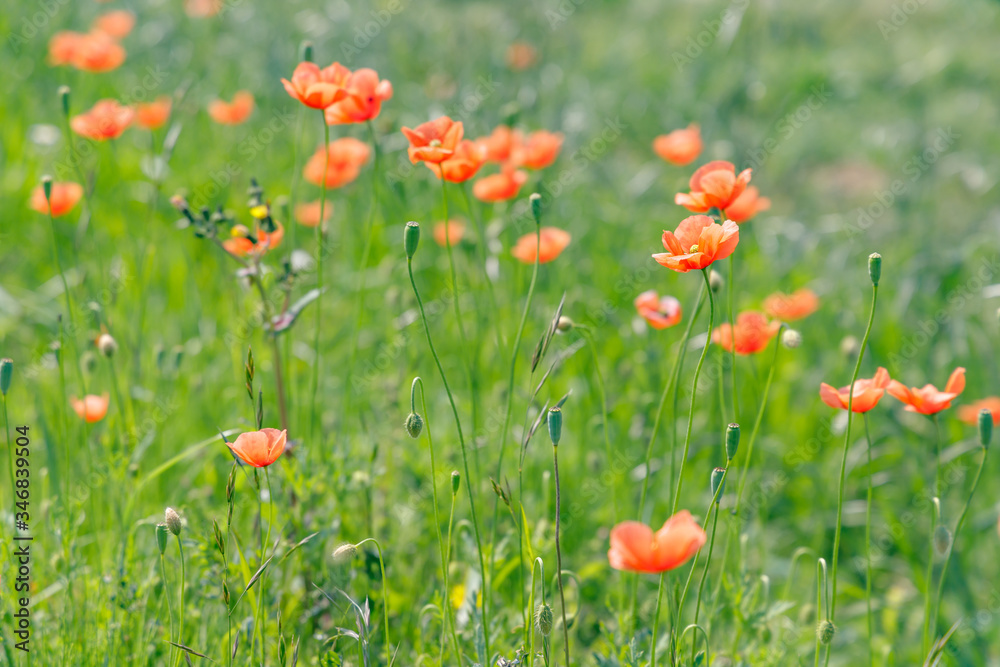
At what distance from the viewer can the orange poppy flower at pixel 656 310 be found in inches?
71.9

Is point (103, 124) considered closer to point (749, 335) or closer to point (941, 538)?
point (749, 335)

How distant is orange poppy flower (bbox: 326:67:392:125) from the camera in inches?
70.7

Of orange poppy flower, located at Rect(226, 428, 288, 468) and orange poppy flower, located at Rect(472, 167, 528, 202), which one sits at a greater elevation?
orange poppy flower, located at Rect(226, 428, 288, 468)

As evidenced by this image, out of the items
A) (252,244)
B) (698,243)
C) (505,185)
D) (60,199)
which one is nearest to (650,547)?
(698,243)

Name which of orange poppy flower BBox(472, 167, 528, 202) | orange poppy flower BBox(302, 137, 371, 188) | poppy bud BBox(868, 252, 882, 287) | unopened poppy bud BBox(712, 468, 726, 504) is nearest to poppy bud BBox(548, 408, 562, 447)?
unopened poppy bud BBox(712, 468, 726, 504)

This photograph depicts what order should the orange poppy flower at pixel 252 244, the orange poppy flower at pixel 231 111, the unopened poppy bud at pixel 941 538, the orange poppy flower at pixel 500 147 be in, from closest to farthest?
the unopened poppy bud at pixel 941 538
the orange poppy flower at pixel 252 244
the orange poppy flower at pixel 500 147
the orange poppy flower at pixel 231 111

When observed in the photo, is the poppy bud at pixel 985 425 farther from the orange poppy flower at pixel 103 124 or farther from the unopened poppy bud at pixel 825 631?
the orange poppy flower at pixel 103 124

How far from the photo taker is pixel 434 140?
1.69 m

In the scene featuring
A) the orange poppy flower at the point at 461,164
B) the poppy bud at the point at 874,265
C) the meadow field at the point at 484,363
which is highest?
the poppy bud at the point at 874,265

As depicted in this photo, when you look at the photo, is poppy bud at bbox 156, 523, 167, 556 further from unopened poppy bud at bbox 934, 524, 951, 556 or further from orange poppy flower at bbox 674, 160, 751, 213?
unopened poppy bud at bbox 934, 524, 951, 556

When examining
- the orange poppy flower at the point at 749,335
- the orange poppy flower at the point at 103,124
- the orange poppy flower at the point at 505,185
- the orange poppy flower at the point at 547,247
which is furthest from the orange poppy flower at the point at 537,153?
the orange poppy flower at the point at 103,124

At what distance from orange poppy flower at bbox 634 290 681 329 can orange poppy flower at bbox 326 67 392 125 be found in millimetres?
705

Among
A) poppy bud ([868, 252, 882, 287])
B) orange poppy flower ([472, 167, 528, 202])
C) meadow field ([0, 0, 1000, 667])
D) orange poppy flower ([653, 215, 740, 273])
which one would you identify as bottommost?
meadow field ([0, 0, 1000, 667])

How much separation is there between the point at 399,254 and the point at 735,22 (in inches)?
62.7
